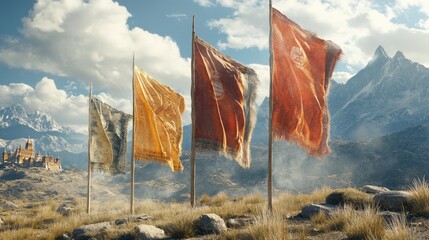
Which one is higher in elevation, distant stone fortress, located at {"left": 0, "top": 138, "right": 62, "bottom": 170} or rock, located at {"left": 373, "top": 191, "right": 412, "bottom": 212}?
rock, located at {"left": 373, "top": 191, "right": 412, "bottom": 212}

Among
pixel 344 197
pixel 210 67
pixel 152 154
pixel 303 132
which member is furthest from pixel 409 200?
→ pixel 152 154

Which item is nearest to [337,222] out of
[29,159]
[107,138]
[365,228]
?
[365,228]

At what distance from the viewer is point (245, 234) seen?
9.52m

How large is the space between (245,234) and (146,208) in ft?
41.0

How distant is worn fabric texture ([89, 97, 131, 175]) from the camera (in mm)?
20625

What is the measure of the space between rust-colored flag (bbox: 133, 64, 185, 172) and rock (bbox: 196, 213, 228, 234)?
7724 millimetres

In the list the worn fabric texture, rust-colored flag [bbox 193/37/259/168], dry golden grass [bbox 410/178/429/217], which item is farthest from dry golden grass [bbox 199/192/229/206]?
dry golden grass [bbox 410/178/429/217]

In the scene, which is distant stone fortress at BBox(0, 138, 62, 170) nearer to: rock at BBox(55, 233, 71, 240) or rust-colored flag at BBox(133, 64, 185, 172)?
rust-colored flag at BBox(133, 64, 185, 172)

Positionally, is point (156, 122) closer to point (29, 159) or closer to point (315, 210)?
point (315, 210)

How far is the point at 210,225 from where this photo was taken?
10812 millimetres

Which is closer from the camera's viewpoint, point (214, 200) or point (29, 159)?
point (214, 200)

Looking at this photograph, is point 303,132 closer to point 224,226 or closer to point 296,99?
point 296,99

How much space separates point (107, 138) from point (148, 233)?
1095 centimetres

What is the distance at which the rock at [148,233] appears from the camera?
1056cm
